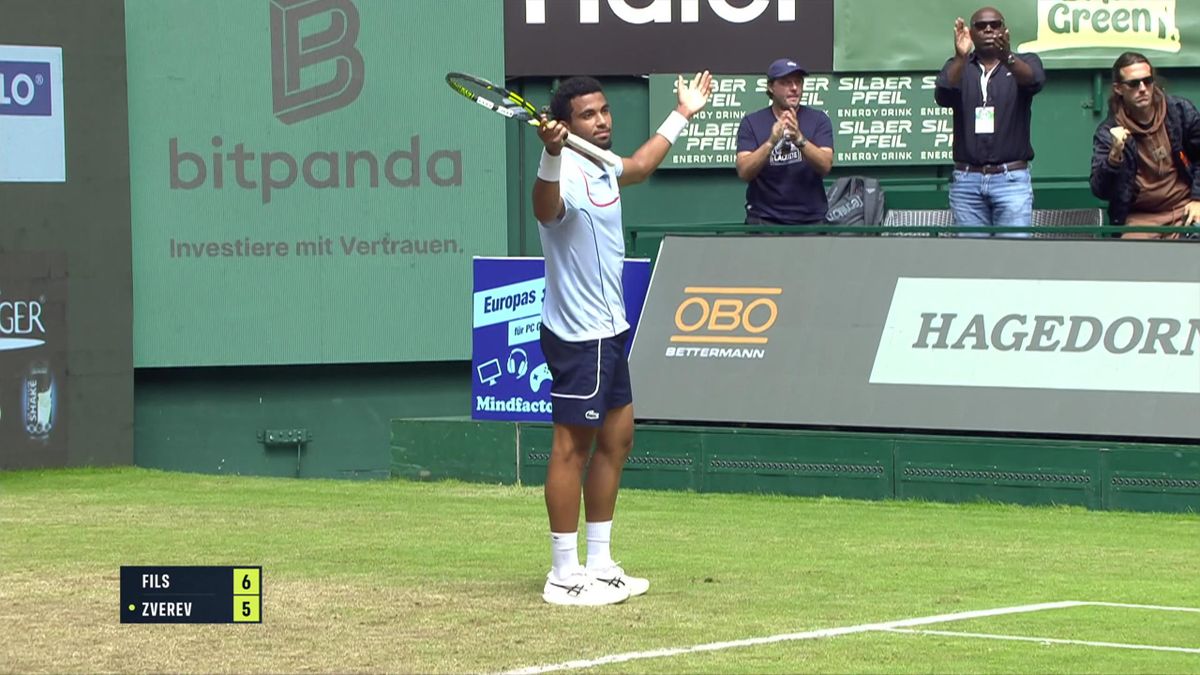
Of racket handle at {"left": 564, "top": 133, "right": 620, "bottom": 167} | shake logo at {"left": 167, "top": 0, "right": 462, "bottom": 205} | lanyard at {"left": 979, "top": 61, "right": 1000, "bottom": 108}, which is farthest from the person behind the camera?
shake logo at {"left": 167, "top": 0, "right": 462, "bottom": 205}

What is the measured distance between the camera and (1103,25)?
1975 cm

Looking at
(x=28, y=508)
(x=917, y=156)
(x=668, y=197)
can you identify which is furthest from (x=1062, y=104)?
(x=28, y=508)

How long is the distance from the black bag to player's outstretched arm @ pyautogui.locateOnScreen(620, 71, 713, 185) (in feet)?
22.1

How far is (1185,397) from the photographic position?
476 inches

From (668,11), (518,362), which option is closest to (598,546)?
(518,362)

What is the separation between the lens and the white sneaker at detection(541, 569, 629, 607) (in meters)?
7.91

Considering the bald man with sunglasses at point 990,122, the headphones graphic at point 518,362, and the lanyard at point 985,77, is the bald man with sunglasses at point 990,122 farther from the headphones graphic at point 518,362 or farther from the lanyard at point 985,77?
the headphones graphic at point 518,362

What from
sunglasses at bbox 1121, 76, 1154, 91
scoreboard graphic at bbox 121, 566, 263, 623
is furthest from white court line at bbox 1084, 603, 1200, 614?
sunglasses at bbox 1121, 76, 1154, 91

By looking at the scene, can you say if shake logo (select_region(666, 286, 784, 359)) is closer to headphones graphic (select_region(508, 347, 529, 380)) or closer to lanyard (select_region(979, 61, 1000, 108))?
headphones graphic (select_region(508, 347, 529, 380))

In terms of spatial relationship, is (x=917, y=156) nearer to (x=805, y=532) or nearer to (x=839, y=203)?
(x=839, y=203)

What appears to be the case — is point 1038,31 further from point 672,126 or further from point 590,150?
point 590,150

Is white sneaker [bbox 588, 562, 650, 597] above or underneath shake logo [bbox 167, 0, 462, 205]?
underneath

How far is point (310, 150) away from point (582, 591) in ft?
39.5

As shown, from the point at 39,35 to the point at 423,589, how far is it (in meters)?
11.2
